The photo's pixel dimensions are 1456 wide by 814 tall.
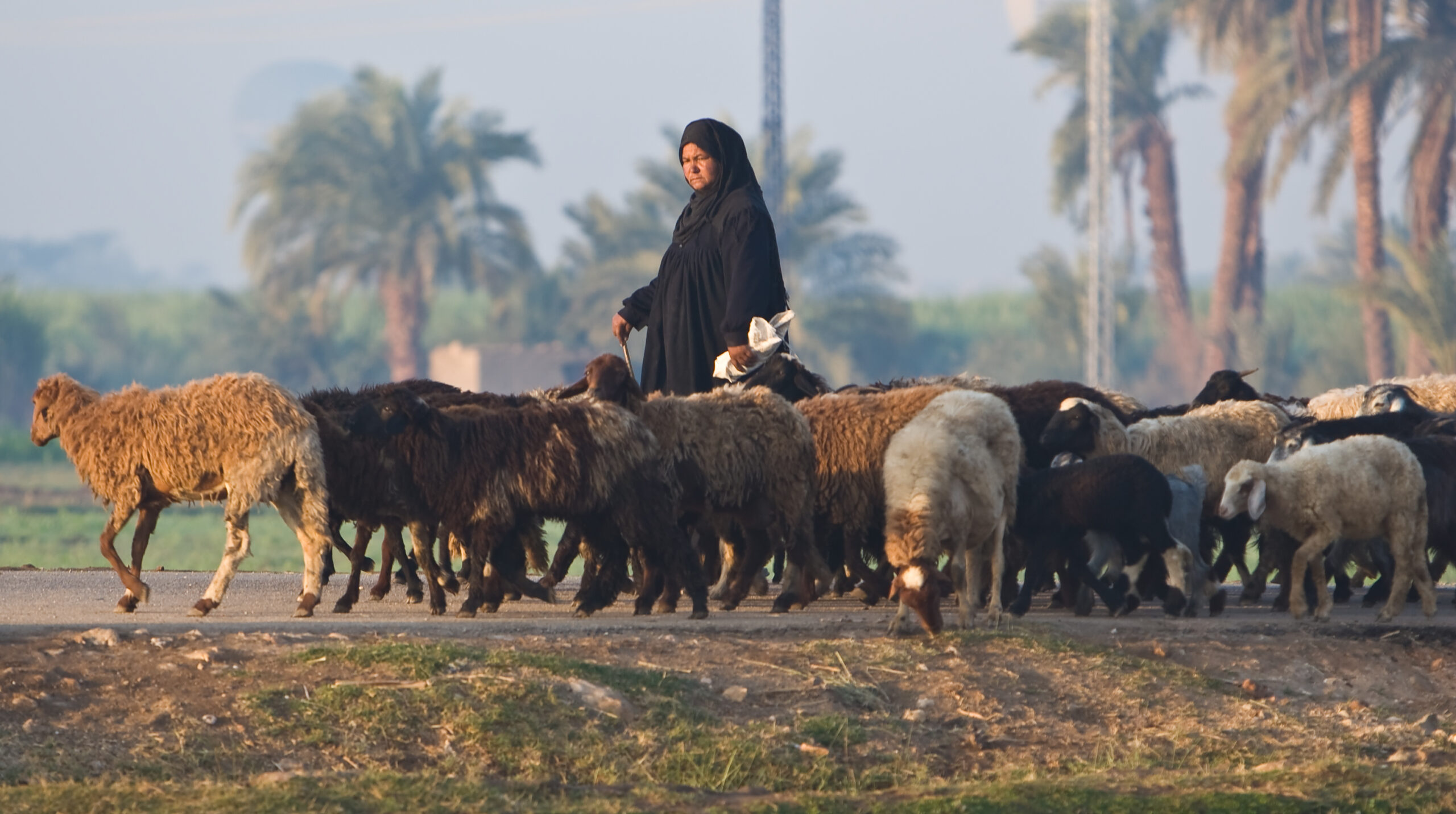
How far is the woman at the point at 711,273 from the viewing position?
1117cm

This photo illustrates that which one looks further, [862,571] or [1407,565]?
[862,571]

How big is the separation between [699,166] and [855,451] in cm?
229

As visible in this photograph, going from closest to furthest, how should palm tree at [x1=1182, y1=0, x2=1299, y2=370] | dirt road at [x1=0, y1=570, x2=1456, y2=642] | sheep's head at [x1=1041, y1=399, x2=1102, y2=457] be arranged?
dirt road at [x1=0, y1=570, x2=1456, y2=642]
sheep's head at [x1=1041, y1=399, x2=1102, y2=457]
palm tree at [x1=1182, y1=0, x2=1299, y2=370]

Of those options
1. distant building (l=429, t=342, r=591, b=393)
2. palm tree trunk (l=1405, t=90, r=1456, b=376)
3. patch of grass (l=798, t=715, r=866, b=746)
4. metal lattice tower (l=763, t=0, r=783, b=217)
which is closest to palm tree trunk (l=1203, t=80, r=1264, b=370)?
palm tree trunk (l=1405, t=90, r=1456, b=376)

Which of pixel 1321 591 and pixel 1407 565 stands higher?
pixel 1407 565

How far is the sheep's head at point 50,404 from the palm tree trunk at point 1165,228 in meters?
48.1

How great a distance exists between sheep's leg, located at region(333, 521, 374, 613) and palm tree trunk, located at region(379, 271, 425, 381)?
47937mm

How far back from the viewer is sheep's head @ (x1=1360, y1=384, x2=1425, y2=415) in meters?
12.9

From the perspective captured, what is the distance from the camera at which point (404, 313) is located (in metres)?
59.1

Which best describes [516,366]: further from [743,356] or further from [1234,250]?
[743,356]

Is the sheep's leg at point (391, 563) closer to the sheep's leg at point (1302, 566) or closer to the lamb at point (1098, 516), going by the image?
the lamb at point (1098, 516)

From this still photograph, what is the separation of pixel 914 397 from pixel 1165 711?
8.48ft

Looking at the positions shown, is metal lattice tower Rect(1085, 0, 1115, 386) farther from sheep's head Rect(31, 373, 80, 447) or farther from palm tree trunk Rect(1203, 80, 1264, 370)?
sheep's head Rect(31, 373, 80, 447)

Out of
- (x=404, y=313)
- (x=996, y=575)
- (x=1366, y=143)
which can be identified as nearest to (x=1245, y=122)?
(x=1366, y=143)
